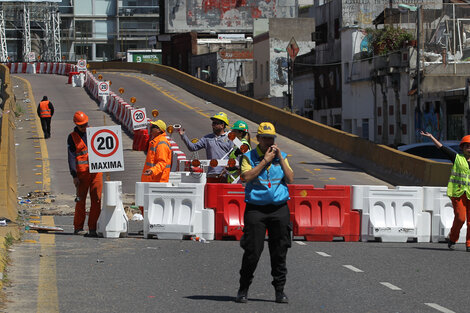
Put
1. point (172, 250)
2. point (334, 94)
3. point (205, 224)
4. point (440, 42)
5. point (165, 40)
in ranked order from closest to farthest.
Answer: point (172, 250) → point (205, 224) → point (440, 42) → point (334, 94) → point (165, 40)

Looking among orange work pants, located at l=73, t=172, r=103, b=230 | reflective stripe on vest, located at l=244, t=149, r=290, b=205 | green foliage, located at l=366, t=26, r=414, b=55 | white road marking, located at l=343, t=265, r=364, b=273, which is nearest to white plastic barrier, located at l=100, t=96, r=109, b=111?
green foliage, located at l=366, t=26, r=414, b=55

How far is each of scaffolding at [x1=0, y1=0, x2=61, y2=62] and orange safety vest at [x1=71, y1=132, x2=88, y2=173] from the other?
111280 mm

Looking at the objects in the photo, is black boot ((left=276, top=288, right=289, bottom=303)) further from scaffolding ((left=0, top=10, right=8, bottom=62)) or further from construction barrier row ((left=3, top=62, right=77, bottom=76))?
scaffolding ((left=0, top=10, right=8, bottom=62))

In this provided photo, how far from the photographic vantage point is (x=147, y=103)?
54469mm

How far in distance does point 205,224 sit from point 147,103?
3981 cm

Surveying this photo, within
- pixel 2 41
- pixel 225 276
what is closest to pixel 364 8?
pixel 225 276

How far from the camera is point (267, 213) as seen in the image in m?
9.59

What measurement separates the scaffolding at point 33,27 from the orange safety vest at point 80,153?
365 feet

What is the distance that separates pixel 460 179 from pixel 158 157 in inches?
188

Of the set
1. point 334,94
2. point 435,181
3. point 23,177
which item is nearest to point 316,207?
point 435,181

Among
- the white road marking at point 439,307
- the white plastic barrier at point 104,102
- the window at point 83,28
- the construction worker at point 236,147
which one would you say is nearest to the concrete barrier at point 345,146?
the white plastic barrier at point 104,102

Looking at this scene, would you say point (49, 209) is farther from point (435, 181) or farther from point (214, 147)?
point (435, 181)

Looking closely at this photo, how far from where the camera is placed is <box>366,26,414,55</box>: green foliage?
51938 mm

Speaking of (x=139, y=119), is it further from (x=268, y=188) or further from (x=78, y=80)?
(x=78, y=80)
